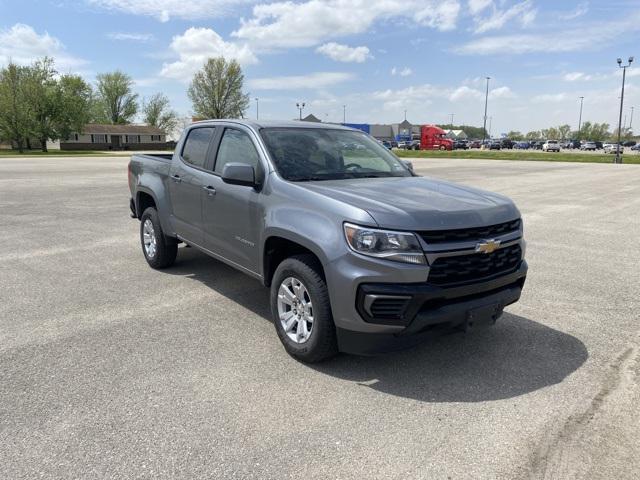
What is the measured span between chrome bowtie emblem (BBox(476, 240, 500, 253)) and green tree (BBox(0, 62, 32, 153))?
73552mm

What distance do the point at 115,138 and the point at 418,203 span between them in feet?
328

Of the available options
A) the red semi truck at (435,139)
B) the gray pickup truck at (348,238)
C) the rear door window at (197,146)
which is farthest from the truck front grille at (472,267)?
the red semi truck at (435,139)

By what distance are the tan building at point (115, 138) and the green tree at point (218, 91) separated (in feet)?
46.4

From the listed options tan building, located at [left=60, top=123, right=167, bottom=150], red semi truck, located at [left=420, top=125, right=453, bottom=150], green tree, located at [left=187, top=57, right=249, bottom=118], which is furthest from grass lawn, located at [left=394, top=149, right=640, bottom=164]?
tan building, located at [left=60, top=123, right=167, bottom=150]

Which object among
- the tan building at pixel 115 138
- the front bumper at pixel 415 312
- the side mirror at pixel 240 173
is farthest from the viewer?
the tan building at pixel 115 138

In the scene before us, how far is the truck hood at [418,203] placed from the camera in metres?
3.49

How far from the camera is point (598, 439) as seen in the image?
3023mm

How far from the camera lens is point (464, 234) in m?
3.61

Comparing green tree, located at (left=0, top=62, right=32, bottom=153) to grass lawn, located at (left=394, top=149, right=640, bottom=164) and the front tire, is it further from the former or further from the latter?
the front tire

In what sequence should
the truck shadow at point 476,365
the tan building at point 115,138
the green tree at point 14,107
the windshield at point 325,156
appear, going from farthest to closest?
the tan building at point 115,138 < the green tree at point 14,107 < the windshield at point 325,156 < the truck shadow at point 476,365

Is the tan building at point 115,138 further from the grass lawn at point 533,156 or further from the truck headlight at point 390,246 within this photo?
the truck headlight at point 390,246

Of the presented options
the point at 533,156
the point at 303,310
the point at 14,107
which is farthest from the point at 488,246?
the point at 14,107

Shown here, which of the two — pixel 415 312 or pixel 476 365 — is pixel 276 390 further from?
pixel 476 365

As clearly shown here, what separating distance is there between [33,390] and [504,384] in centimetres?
329
